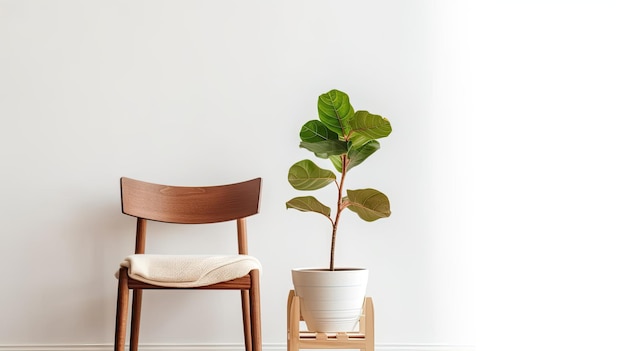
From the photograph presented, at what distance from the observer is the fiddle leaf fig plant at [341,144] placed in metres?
1.73

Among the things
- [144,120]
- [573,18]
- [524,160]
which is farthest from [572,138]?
[144,120]

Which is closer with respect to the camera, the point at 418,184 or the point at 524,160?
the point at 524,160

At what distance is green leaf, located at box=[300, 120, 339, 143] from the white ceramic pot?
332mm

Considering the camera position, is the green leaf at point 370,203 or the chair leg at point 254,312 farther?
the chair leg at point 254,312

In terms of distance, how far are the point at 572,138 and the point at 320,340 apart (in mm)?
1055

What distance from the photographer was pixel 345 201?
181 cm

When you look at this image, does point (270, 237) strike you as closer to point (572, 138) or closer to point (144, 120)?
point (144, 120)

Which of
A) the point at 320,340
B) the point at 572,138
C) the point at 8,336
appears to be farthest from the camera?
the point at 8,336

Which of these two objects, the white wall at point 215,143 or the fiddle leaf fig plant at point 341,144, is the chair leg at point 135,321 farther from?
the fiddle leaf fig plant at point 341,144

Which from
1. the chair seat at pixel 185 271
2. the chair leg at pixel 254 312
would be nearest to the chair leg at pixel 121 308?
the chair seat at pixel 185 271

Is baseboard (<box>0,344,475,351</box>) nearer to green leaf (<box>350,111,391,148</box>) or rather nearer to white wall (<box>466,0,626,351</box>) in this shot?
white wall (<box>466,0,626,351</box>)

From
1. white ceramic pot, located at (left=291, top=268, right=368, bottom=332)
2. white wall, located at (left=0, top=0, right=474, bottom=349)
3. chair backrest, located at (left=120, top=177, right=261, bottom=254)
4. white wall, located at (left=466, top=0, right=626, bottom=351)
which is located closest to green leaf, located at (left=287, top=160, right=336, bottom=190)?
white ceramic pot, located at (left=291, top=268, right=368, bottom=332)

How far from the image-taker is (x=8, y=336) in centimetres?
244

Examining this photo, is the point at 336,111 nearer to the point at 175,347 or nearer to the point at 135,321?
the point at 135,321
